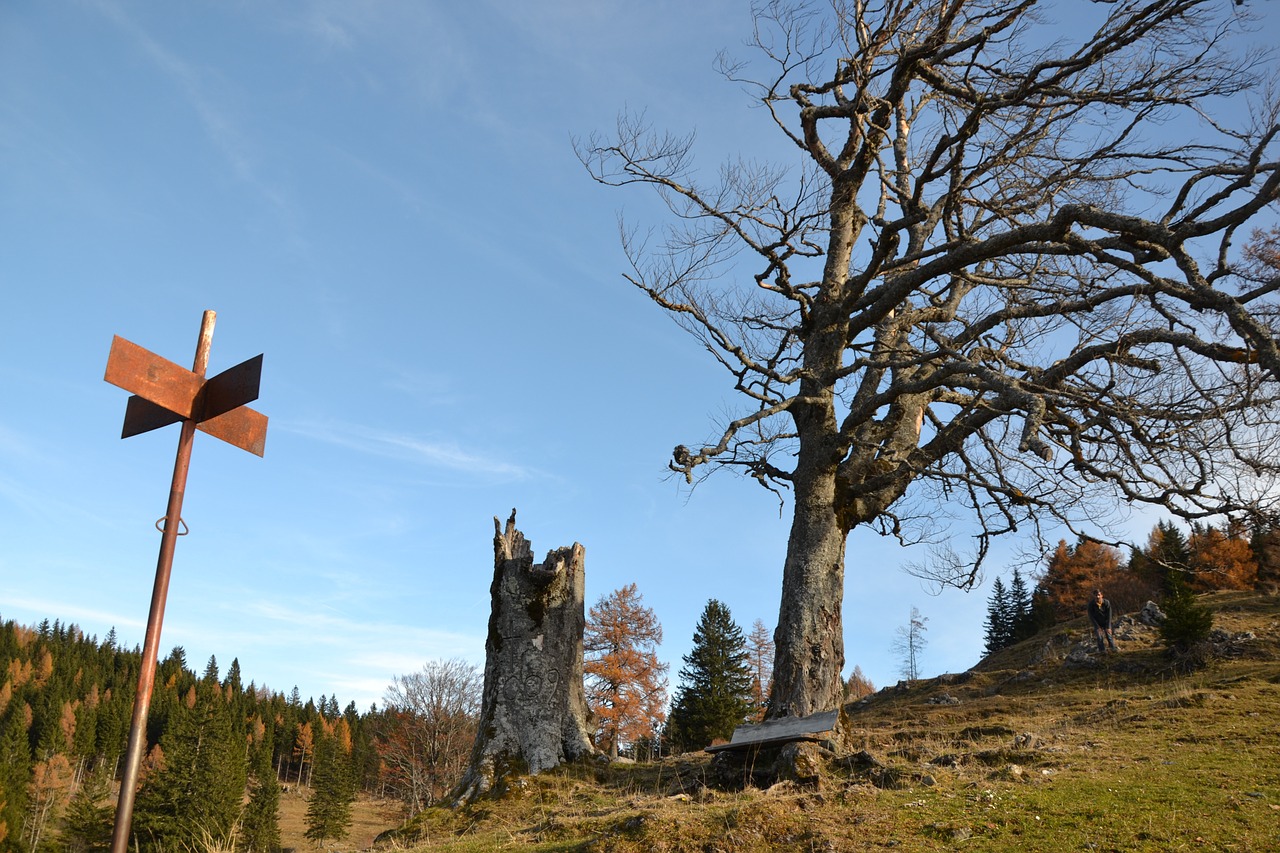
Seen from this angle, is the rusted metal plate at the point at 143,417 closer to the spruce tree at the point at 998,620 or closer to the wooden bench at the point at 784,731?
the wooden bench at the point at 784,731

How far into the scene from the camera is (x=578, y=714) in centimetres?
1032

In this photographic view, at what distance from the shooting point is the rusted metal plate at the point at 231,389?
Result: 4414 mm

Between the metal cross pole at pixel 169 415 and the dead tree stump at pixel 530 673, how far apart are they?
5.69 metres

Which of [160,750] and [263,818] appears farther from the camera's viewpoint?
[160,750]

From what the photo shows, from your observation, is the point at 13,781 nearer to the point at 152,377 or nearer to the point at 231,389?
the point at 152,377

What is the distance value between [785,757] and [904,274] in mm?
5915

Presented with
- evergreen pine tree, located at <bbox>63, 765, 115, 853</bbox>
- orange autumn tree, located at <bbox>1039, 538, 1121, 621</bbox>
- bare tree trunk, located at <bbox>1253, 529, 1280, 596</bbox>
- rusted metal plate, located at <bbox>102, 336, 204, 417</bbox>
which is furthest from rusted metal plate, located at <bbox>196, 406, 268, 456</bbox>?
orange autumn tree, located at <bbox>1039, 538, 1121, 621</bbox>

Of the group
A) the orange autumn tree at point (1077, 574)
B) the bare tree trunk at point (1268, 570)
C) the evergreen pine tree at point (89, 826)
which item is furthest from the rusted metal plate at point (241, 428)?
the orange autumn tree at point (1077, 574)

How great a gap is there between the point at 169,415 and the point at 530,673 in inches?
261

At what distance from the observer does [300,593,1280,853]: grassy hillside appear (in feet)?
19.5

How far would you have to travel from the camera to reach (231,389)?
4.46 m

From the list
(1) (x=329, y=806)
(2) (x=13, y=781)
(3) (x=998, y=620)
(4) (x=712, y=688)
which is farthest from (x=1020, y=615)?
(2) (x=13, y=781)

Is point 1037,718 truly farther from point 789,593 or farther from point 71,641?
point 71,641

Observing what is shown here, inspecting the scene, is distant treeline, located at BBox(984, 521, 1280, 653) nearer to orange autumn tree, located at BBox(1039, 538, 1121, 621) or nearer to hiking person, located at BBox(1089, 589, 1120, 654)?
orange autumn tree, located at BBox(1039, 538, 1121, 621)
